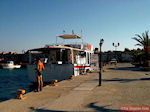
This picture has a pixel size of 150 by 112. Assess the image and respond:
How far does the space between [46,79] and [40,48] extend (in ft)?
11.4

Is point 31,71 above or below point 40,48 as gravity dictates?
below

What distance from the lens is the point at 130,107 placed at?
6.14 meters

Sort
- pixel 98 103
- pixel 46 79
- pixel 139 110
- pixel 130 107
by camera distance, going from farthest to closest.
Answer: pixel 46 79 → pixel 98 103 → pixel 130 107 → pixel 139 110

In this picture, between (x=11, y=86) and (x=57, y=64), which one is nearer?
(x=57, y=64)

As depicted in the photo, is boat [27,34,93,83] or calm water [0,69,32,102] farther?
boat [27,34,93,83]

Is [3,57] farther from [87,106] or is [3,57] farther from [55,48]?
[87,106]

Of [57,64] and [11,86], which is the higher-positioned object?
A: [57,64]

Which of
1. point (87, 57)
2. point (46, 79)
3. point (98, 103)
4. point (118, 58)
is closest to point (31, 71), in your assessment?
point (46, 79)

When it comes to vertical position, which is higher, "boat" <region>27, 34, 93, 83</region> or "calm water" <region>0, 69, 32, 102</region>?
"boat" <region>27, 34, 93, 83</region>

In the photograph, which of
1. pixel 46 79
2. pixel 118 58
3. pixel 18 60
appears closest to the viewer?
pixel 46 79

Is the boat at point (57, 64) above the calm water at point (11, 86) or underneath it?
above

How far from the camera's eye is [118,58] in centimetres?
7681

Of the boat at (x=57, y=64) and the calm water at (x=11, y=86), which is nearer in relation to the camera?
the calm water at (x=11, y=86)

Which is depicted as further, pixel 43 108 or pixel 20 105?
pixel 20 105
